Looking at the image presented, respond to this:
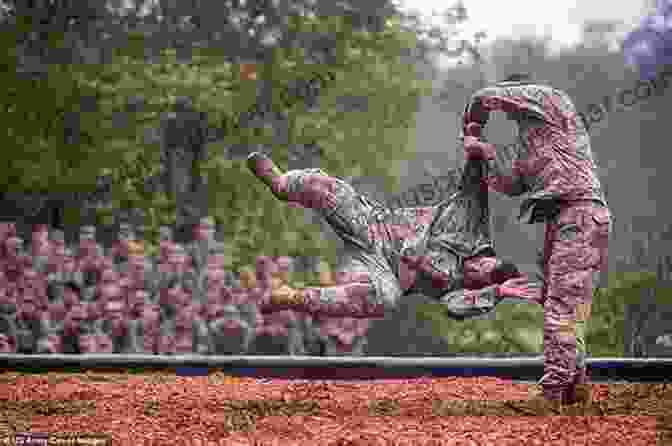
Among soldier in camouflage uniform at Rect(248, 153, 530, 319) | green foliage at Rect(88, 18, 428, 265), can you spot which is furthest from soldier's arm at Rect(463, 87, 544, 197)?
green foliage at Rect(88, 18, 428, 265)

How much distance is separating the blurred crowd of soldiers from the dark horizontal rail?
1964 millimetres

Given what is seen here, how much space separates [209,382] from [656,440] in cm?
241

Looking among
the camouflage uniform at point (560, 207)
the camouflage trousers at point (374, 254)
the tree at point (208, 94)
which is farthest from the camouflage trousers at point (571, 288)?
the tree at point (208, 94)

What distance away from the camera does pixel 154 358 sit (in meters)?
5.23

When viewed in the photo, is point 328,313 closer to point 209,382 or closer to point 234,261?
point 209,382

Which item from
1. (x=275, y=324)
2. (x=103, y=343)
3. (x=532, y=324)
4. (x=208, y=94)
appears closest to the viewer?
(x=103, y=343)

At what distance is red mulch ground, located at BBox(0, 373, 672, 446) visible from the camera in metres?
3.34

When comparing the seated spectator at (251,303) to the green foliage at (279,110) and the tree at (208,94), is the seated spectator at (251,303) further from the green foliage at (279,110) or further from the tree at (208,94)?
the tree at (208,94)

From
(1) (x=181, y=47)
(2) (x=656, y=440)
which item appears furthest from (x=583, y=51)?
(2) (x=656, y=440)

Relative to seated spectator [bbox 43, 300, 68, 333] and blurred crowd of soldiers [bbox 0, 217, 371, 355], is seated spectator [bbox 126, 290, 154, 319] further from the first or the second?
seated spectator [bbox 43, 300, 68, 333]

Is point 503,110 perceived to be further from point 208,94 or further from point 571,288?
point 208,94

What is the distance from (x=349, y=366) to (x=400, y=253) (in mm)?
1099

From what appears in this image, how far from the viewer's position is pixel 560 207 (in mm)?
3977

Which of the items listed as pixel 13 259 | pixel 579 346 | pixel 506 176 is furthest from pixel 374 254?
pixel 13 259
